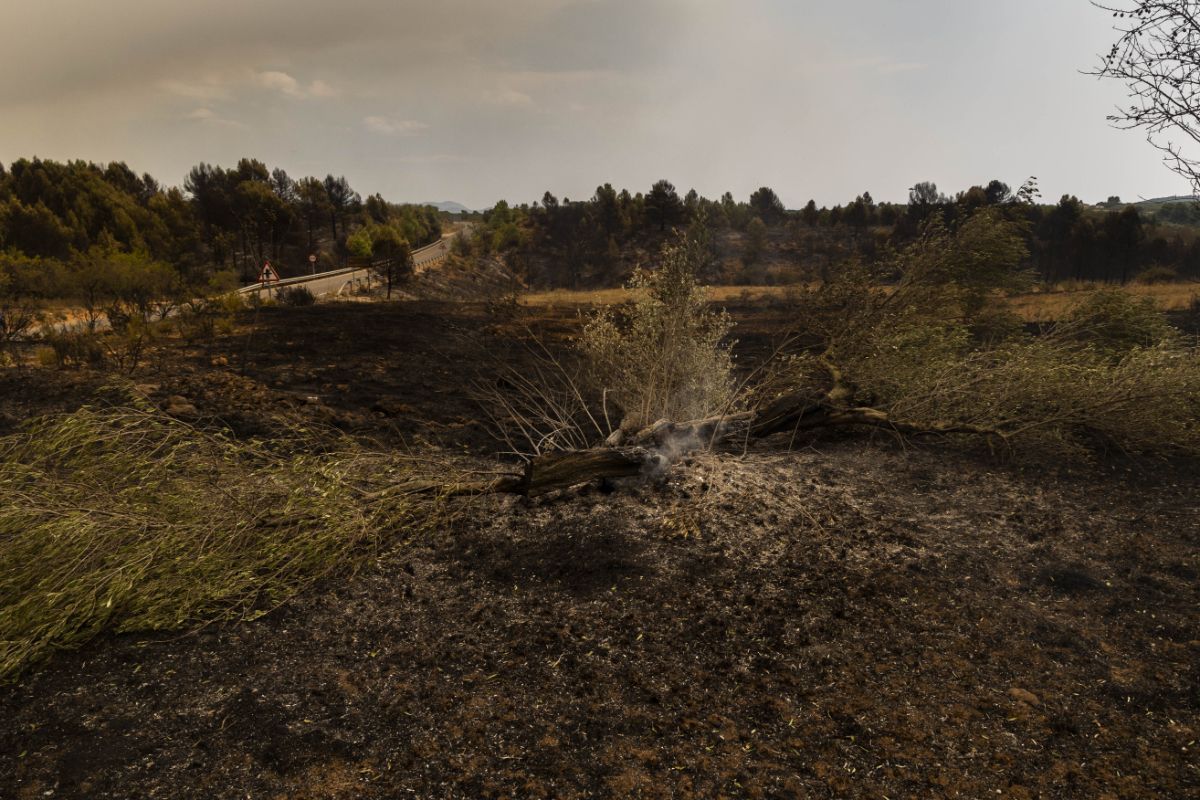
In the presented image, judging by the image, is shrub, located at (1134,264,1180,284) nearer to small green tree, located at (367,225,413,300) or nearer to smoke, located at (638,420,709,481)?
smoke, located at (638,420,709,481)

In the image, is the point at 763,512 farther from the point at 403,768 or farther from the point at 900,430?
the point at 403,768

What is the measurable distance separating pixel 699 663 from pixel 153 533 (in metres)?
3.72

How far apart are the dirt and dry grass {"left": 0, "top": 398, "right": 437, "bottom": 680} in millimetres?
217

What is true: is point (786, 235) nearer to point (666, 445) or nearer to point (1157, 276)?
point (1157, 276)

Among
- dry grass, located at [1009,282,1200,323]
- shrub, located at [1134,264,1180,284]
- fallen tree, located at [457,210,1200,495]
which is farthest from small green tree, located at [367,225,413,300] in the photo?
shrub, located at [1134,264,1180,284]

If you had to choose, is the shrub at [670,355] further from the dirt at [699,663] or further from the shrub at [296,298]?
the shrub at [296,298]

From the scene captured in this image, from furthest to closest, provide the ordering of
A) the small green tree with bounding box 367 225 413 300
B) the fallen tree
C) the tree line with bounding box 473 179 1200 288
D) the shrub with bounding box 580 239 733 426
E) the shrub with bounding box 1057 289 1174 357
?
the tree line with bounding box 473 179 1200 288 < the small green tree with bounding box 367 225 413 300 < the shrub with bounding box 1057 289 1174 357 < the shrub with bounding box 580 239 733 426 < the fallen tree

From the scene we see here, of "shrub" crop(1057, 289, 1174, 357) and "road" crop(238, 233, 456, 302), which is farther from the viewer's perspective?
"road" crop(238, 233, 456, 302)

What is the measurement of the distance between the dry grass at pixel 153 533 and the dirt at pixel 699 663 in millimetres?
217

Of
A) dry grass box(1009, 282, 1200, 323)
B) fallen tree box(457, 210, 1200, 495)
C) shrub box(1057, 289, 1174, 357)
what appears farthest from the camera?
dry grass box(1009, 282, 1200, 323)

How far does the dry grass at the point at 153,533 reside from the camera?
12.4ft

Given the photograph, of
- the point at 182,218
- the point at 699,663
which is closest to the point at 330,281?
the point at 182,218

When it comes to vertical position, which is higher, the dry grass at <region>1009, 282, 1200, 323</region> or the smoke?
the dry grass at <region>1009, 282, 1200, 323</region>

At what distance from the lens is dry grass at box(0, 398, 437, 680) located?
379 cm
